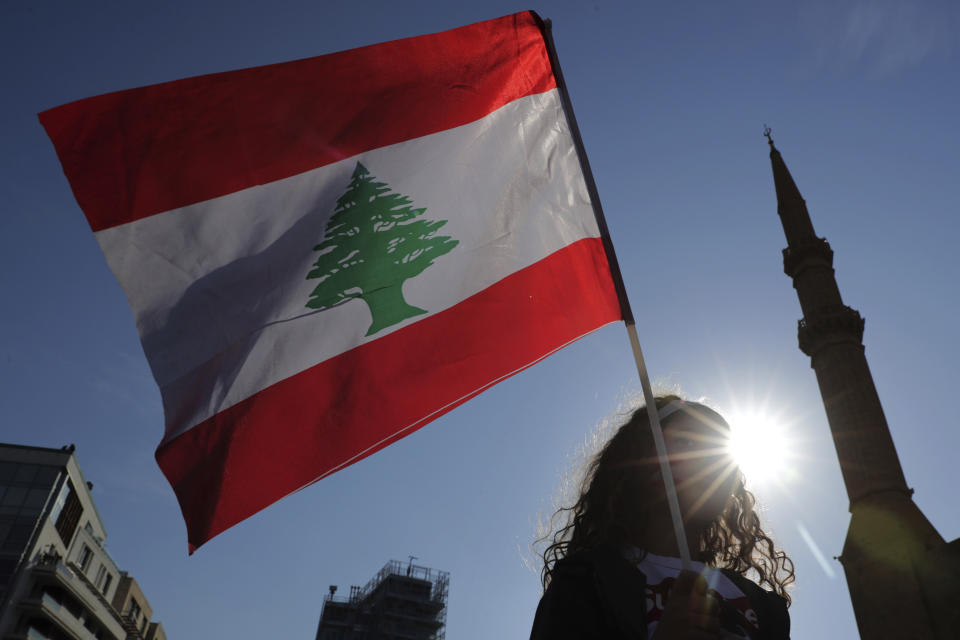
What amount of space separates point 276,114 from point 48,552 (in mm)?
37322

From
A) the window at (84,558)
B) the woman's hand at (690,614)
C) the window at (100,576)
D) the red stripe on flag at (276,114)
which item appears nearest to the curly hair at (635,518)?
the woman's hand at (690,614)

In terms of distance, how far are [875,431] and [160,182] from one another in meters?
23.8

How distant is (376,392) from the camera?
3.51m

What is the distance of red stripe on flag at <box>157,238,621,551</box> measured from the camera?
3.13 meters

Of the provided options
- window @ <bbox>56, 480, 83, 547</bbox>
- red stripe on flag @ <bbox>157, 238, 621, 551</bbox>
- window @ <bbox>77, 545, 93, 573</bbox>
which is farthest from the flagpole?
window @ <bbox>77, 545, 93, 573</bbox>

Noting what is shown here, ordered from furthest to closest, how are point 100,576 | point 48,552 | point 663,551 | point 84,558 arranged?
1. point 100,576
2. point 84,558
3. point 48,552
4. point 663,551

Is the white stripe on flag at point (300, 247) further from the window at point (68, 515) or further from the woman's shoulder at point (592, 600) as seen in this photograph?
the window at point (68, 515)

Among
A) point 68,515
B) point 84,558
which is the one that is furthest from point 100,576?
point 68,515

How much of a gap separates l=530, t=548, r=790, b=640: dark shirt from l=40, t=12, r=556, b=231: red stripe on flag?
94.0 inches

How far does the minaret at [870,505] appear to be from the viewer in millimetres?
19609

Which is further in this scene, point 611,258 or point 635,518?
point 611,258

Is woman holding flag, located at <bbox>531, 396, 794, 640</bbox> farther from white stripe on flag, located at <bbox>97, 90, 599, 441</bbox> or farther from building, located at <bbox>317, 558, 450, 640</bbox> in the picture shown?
building, located at <bbox>317, 558, 450, 640</bbox>

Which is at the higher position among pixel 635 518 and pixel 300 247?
pixel 300 247

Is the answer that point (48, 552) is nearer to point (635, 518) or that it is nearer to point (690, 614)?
point (635, 518)
